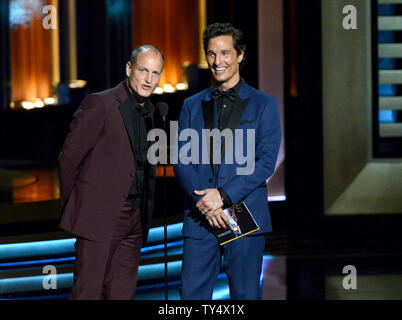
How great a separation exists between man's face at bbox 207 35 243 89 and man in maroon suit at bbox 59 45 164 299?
0.73 ft

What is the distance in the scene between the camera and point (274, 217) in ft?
23.2

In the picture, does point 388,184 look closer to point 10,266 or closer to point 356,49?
point 356,49

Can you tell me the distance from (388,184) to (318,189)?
0.64 meters

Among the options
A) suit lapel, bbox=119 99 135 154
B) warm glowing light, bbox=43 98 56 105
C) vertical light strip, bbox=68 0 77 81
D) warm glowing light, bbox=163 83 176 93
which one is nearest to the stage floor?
suit lapel, bbox=119 99 135 154

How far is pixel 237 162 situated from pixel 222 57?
0.44 metres

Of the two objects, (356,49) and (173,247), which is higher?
(356,49)

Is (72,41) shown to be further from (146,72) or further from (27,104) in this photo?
(146,72)

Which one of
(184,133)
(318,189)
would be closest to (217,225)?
(184,133)

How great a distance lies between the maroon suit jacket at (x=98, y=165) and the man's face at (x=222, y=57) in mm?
430

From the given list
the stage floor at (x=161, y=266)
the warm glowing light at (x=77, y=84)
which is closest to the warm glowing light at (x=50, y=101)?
the warm glowing light at (x=77, y=84)

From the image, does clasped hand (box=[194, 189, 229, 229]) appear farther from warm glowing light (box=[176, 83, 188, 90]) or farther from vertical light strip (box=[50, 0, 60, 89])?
vertical light strip (box=[50, 0, 60, 89])

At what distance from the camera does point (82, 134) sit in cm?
292

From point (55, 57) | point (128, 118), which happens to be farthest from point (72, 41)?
point (128, 118)

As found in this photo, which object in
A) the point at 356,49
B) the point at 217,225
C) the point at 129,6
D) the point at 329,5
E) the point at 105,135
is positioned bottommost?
the point at 217,225
